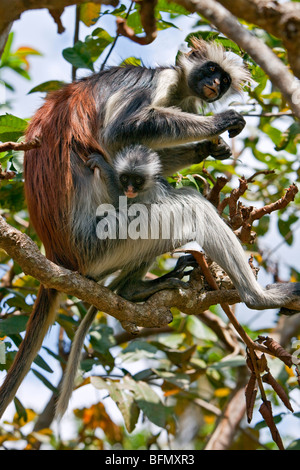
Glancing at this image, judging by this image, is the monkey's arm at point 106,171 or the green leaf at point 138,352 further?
the green leaf at point 138,352

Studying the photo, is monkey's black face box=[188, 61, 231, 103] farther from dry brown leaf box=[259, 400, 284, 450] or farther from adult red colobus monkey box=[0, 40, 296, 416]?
dry brown leaf box=[259, 400, 284, 450]

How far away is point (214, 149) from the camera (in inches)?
224

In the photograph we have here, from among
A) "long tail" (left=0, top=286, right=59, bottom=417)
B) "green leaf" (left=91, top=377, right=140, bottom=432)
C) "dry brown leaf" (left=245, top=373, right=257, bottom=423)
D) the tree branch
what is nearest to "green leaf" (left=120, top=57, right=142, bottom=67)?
"long tail" (left=0, top=286, right=59, bottom=417)

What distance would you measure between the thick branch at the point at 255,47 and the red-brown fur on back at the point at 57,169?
2.74 meters

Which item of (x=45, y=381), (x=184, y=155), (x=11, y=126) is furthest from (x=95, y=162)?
(x=45, y=381)

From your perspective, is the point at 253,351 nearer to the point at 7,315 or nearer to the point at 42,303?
the point at 42,303

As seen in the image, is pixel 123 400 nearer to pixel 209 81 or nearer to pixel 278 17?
pixel 209 81

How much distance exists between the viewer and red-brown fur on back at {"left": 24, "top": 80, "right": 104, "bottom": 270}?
15.8ft

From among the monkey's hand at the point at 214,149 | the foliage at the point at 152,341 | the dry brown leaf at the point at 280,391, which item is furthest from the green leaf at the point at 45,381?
the monkey's hand at the point at 214,149

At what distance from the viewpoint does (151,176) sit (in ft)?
16.3

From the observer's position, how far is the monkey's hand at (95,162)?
491 centimetres

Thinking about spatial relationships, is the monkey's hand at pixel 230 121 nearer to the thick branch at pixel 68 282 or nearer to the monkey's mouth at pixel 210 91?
the monkey's mouth at pixel 210 91

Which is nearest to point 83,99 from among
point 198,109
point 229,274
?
point 198,109

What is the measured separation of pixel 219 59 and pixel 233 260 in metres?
2.42
